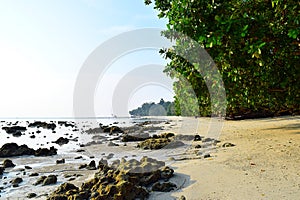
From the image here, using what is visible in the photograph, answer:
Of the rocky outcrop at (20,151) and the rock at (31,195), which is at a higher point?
the rocky outcrop at (20,151)

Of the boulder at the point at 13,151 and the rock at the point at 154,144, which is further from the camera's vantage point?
the boulder at the point at 13,151

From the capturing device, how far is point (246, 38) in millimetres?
9117

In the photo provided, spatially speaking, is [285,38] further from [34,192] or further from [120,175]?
[34,192]

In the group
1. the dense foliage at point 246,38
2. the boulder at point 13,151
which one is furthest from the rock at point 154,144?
the boulder at point 13,151

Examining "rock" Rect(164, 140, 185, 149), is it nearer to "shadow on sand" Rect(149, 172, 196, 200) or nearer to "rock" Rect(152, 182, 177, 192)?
"shadow on sand" Rect(149, 172, 196, 200)

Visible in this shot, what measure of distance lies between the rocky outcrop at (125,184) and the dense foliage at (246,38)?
14.1 feet

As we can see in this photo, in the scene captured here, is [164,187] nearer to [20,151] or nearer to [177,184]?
[177,184]

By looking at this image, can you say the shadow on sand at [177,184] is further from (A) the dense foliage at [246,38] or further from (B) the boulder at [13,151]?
(B) the boulder at [13,151]

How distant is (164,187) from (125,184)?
139 cm

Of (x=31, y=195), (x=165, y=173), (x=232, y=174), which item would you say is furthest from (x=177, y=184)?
(x=31, y=195)

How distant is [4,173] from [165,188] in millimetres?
8649

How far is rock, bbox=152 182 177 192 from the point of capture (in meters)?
8.26

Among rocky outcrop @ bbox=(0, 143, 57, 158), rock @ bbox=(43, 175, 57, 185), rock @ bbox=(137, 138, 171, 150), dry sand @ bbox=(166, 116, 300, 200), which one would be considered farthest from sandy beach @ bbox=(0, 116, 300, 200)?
rocky outcrop @ bbox=(0, 143, 57, 158)

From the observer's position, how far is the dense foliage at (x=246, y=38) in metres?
8.59
